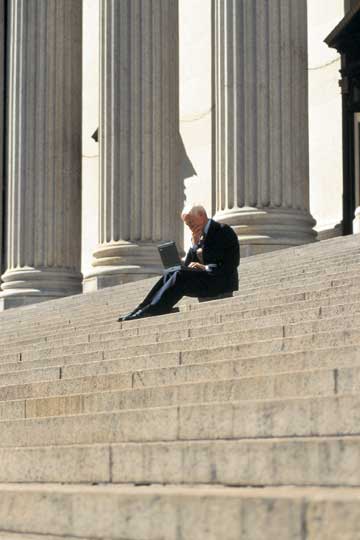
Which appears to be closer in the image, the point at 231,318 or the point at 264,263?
the point at 231,318

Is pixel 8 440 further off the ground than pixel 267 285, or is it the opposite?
pixel 267 285

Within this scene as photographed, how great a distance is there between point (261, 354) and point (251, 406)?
10.7ft

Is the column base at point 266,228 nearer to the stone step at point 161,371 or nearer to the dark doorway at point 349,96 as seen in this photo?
the dark doorway at point 349,96

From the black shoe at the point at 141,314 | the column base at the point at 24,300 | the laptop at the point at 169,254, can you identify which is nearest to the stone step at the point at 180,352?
the black shoe at the point at 141,314

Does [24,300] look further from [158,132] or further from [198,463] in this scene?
[198,463]

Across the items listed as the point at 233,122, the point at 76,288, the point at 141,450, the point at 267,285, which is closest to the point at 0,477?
the point at 141,450

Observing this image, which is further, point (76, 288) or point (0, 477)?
A: point (76, 288)

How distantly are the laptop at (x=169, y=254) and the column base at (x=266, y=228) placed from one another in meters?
10.5

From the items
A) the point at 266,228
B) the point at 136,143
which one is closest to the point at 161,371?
the point at 266,228

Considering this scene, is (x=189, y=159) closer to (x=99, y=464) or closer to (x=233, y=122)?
(x=233, y=122)

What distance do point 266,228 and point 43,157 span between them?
44.8ft

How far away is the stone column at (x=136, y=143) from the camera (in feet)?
123

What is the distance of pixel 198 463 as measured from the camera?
974cm

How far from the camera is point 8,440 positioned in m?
13.2
